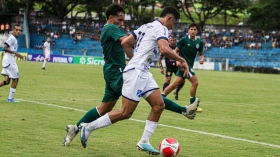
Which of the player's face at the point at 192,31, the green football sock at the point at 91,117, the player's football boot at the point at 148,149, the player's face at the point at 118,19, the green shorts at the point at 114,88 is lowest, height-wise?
the player's football boot at the point at 148,149

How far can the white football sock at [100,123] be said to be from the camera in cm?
920

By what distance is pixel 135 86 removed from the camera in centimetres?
898

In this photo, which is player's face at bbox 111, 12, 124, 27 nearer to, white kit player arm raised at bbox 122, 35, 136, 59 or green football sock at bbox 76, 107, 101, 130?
white kit player arm raised at bbox 122, 35, 136, 59

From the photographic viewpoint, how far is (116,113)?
360 inches

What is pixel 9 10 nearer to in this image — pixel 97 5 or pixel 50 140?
pixel 97 5

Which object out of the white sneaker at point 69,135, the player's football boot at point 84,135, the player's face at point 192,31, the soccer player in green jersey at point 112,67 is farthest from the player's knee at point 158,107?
the player's face at point 192,31

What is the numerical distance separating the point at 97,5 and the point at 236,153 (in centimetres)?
7590

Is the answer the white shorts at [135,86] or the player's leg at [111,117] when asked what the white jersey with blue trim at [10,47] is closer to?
the player's leg at [111,117]

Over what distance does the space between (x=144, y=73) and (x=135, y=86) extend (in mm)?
255

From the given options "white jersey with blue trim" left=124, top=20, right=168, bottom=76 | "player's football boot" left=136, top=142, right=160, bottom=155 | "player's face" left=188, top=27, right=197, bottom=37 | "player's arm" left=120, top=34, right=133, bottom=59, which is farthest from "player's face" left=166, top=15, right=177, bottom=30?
"player's face" left=188, top=27, right=197, bottom=37

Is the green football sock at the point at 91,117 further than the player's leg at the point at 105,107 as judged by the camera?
Yes

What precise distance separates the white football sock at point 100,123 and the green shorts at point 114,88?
20.8 inches

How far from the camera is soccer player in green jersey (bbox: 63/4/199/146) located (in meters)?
9.60

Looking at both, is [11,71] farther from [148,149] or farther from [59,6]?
[59,6]
